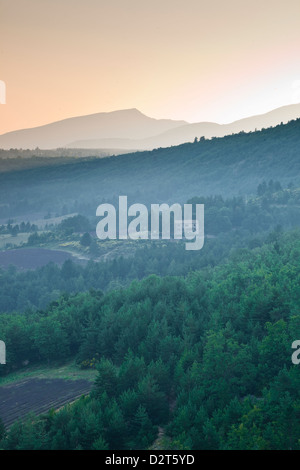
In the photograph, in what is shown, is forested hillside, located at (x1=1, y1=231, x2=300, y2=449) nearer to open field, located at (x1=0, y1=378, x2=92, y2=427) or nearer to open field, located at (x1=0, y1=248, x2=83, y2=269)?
open field, located at (x1=0, y1=378, x2=92, y2=427)

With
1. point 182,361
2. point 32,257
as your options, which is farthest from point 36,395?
point 32,257

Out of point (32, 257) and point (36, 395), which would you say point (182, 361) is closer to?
point (36, 395)

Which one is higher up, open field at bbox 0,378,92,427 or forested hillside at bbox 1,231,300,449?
forested hillside at bbox 1,231,300,449

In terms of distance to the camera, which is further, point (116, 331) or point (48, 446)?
point (116, 331)

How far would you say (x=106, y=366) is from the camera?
1711 inches

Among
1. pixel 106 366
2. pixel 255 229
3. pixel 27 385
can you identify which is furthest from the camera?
pixel 255 229

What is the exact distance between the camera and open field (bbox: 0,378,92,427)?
155ft

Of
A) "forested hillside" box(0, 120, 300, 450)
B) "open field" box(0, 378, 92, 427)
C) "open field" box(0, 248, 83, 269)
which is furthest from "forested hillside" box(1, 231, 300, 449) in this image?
"open field" box(0, 248, 83, 269)

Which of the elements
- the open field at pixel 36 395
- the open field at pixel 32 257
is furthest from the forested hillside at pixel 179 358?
the open field at pixel 32 257

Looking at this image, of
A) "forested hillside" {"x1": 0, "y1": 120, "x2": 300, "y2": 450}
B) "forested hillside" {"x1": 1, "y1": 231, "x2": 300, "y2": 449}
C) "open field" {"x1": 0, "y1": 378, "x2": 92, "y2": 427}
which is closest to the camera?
"forested hillside" {"x1": 1, "y1": 231, "x2": 300, "y2": 449}

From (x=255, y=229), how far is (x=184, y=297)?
80.0m

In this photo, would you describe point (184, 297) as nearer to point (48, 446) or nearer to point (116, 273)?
point (48, 446)
